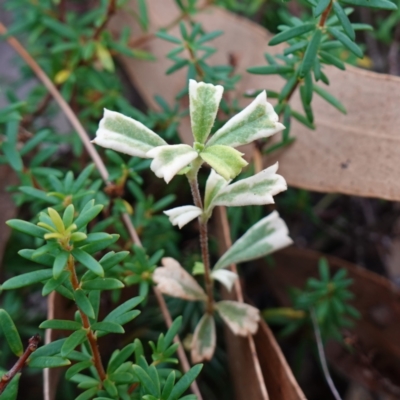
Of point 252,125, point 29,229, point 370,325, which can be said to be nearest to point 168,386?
point 29,229

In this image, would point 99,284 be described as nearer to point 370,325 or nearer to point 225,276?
point 225,276

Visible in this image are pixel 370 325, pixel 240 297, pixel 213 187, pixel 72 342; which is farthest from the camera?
pixel 370 325

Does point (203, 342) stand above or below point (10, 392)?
below

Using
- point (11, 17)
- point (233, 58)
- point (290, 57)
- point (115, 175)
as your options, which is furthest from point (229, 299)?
point (11, 17)

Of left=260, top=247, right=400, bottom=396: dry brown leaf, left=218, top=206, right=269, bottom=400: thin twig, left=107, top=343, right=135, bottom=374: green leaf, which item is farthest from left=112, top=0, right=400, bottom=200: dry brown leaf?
left=107, top=343, right=135, bottom=374: green leaf

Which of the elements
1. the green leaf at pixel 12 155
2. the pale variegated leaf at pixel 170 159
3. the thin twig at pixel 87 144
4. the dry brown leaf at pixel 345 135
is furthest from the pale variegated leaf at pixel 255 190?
the green leaf at pixel 12 155

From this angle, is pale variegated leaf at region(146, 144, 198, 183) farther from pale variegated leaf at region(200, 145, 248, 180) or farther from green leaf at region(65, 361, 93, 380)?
green leaf at region(65, 361, 93, 380)
